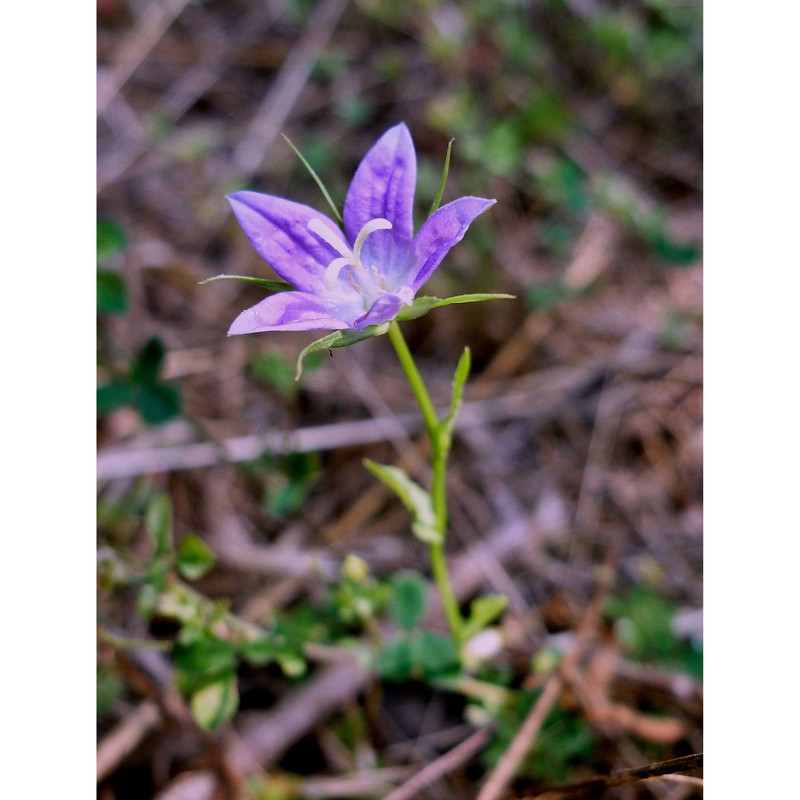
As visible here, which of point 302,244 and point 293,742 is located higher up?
point 302,244

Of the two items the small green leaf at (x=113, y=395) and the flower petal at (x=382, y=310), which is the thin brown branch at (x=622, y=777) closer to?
the flower petal at (x=382, y=310)

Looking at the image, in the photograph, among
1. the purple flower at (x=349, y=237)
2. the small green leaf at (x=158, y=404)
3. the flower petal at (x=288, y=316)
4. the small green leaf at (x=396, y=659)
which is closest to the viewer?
the flower petal at (x=288, y=316)

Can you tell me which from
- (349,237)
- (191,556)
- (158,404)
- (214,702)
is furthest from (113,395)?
(349,237)

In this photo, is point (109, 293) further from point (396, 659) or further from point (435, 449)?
point (396, 659)

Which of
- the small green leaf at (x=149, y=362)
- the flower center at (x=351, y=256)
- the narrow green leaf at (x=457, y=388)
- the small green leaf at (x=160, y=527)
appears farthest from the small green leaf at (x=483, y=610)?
the small green leaf at (x=149, y=362)
